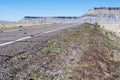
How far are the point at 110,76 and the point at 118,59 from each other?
514 centimetres

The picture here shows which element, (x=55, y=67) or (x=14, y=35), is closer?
(x=55, y=67)

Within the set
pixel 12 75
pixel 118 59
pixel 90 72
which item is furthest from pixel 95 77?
pixel 118 59

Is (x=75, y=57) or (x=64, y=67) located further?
(x=75, y=57)

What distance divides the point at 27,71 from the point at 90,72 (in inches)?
97.3

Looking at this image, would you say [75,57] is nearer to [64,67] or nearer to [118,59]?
[64,67]

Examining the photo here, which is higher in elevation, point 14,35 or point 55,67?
point 55,67

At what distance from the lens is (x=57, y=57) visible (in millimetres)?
10633

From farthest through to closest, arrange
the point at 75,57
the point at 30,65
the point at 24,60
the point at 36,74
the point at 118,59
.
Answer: the point at 118,59 → the point at 75,57 → the point at 24,60 → the point at 30,65 → the point at 36,74

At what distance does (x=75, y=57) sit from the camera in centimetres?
1148

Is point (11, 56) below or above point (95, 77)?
above

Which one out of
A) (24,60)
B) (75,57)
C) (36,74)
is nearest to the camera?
(36,74)

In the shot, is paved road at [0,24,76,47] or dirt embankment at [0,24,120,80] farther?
paved road at [0,24,76,47]

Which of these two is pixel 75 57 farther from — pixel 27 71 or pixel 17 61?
pixel 27 71

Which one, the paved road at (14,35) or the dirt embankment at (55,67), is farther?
the paved road at (14,35)
